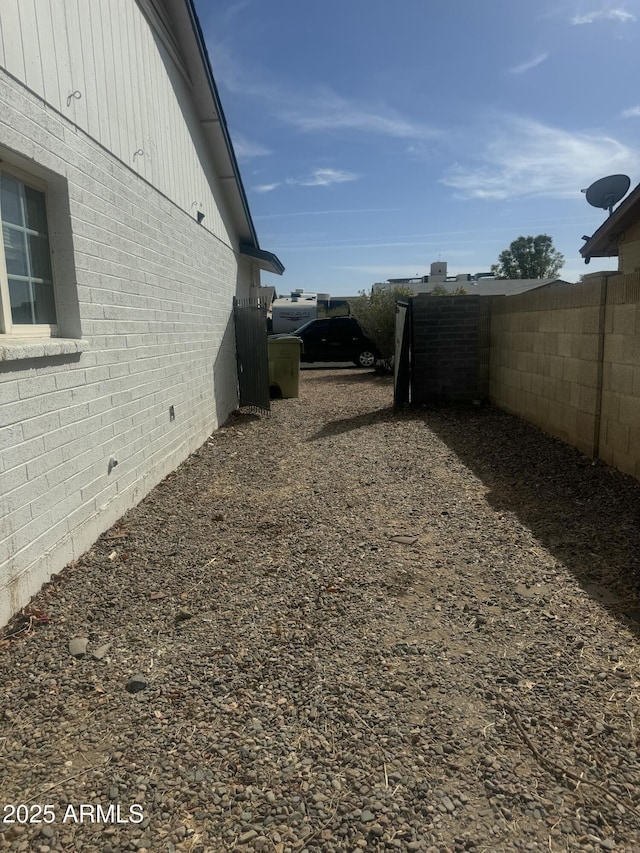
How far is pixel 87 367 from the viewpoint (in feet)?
14.5

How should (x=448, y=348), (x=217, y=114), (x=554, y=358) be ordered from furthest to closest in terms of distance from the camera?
1. (x=448, y=348)
2. (x=217, y=114)
3. (x=554, y=358)

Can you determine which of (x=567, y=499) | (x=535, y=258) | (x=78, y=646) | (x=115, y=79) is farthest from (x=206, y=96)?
(x=535, y=258)

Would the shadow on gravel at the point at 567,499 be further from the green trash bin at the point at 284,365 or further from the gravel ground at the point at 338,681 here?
the green trash bin at the point at 284,365

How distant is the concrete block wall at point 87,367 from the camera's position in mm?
3449

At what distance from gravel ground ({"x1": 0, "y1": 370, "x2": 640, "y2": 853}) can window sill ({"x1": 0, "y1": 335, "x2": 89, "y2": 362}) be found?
1.45 meters

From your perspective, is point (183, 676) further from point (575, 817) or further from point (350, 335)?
point (350, 335)

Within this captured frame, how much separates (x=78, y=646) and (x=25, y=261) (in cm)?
247

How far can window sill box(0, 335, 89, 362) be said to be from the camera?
128 inches

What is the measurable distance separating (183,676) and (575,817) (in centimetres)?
176

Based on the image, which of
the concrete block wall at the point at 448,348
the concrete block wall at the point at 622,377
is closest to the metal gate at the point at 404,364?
the concrete block wall at the point at 448,348

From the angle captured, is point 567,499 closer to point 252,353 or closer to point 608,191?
point 252,353

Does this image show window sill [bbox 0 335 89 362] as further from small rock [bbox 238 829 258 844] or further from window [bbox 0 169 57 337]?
small rock [bbox 238 829 258 844]

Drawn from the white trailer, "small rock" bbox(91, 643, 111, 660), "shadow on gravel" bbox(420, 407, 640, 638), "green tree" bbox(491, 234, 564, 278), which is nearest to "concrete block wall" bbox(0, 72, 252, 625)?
"small rock" bbox(91, 643, 111, 660)

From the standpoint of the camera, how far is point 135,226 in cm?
571
